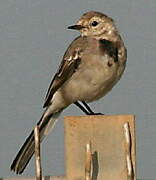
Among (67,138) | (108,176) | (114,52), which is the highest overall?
(114,52)

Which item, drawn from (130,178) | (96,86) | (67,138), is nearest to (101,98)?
(96,86)

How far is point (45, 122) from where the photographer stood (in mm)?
6781

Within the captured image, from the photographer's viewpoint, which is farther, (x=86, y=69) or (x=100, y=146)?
(x=86, y=69)

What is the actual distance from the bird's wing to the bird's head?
0.34 meters

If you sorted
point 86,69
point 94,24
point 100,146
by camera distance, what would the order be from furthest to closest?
point 94,24 → point 86,69 → point 100,146

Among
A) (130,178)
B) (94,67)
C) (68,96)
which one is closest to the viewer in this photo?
(130,178)

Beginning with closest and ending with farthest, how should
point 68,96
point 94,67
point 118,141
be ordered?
point 118,141
point 94,67
point 68,96

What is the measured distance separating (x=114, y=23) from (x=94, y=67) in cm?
97

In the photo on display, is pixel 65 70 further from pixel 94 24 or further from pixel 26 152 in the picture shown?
pixel 26 152

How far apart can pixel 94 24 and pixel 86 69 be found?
0.77 metres

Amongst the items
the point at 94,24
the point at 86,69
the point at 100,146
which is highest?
the point at 94,24

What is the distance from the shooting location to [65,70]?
22.3ft

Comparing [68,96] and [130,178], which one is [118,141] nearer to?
[130,178]

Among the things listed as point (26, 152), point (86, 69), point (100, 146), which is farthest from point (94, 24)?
point (100, 146)
